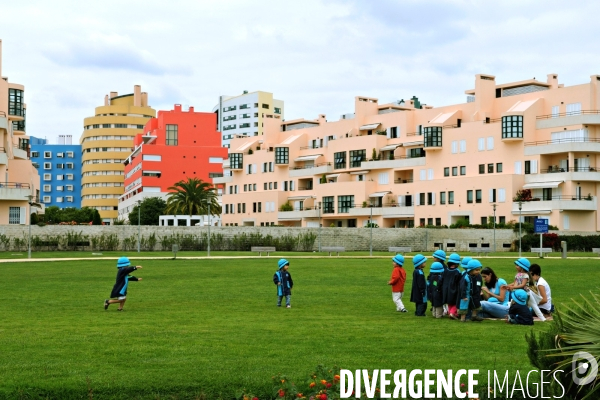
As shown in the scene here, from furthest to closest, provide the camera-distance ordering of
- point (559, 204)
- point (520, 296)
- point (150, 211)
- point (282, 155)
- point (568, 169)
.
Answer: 1. point (150, 211)
2. point (282, 155)
3. point (568, 169)
4. point (559, 204)
5. point (520, 296)

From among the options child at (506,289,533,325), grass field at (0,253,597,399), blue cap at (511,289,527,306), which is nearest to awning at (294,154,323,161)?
grass field at (0,253,597,399)

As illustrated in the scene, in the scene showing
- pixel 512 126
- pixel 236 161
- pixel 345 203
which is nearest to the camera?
pixel 512 126

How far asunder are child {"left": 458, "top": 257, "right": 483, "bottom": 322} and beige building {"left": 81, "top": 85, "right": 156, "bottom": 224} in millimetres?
154191

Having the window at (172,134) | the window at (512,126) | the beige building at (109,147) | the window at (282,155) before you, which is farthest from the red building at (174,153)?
the window at (512,126)

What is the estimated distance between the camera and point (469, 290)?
60.5 feet

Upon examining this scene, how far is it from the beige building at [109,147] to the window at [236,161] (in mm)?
53195

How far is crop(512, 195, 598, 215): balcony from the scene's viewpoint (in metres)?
79.2

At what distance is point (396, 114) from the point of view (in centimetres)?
9988

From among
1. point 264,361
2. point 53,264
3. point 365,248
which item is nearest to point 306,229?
point 365,248

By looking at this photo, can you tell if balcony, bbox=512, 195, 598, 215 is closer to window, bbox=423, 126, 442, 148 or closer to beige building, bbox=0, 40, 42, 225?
window, bbox=423, 126, 442, 148

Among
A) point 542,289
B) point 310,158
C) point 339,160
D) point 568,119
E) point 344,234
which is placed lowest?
point 542,289

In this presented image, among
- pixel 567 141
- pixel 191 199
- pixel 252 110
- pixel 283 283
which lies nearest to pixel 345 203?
pixel 191 199

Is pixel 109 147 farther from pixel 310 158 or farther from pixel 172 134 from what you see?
pixel 310 158

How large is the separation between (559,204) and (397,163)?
2316 cm
